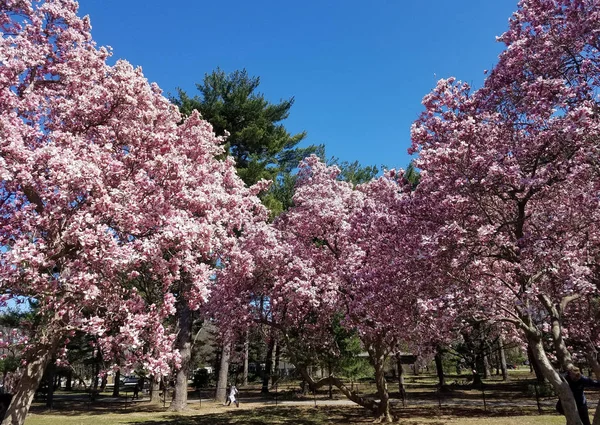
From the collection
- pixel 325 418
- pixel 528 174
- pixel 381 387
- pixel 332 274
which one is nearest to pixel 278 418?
pixel 325 418

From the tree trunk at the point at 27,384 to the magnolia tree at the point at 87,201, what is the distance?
22 millimetres

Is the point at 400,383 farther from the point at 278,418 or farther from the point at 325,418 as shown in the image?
the point at 278,418

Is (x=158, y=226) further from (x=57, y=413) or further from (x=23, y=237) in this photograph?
(x=57, y=413)

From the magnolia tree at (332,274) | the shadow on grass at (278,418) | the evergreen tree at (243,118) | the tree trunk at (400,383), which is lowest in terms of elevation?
the shadow on grass at (278,418)

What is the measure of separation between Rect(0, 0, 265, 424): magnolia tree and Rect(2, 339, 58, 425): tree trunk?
0.9 inches

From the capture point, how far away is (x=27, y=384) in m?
9.47

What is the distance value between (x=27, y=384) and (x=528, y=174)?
11.9 meters

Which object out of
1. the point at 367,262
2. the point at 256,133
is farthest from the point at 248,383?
the point at 367,262

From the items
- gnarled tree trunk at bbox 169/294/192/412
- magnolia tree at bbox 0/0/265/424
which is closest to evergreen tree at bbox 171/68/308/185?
gnarled tree trunk at bbox 169/294/192/412

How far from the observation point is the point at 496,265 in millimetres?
13000

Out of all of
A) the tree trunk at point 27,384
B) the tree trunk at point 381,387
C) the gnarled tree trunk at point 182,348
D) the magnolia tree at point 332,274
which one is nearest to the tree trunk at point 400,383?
the tree trunk at point 381,387

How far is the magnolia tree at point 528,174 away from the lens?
872cm

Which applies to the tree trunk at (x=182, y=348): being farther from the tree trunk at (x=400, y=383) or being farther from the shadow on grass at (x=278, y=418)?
the tree trunk at (x=400, y=383)

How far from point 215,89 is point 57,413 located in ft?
73.5
